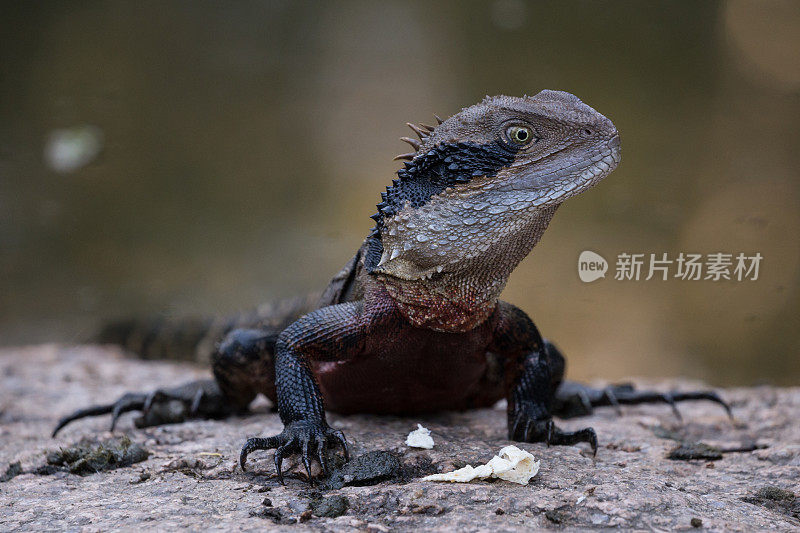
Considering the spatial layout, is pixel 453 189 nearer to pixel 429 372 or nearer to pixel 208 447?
pixel 429 372

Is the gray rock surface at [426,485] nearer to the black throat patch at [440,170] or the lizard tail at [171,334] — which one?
the black throat patch at [440,170]

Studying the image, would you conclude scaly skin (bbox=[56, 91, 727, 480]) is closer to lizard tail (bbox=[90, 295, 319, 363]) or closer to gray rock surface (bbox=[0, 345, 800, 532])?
gray rock surface (bbox=[0, 345, 800, 532])

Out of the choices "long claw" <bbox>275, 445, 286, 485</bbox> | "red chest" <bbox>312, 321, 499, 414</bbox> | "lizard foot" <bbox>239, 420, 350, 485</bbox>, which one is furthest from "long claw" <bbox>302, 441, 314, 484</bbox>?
"red chest" <bbox>312, 321, 499, 414</bbox>

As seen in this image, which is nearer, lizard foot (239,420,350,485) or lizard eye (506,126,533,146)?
lizard foot (239,420,350,485)

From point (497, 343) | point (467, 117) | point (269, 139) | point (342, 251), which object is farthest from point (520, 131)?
point (269, 139)

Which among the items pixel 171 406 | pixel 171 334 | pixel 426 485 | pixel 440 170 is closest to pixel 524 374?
pixel 426 485

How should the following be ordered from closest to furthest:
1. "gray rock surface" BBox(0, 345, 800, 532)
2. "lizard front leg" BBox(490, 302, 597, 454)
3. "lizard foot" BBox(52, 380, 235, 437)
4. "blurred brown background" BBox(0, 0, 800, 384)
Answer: "gray rock surface" BBox(0, 345, 800, 532) → "lizard front leg" BBox(490, 302, 597, 454) → "lizard foot" BBox(52, 380, 235, 437) → "blurred brown background" BBox(0, 0, 800, 384)

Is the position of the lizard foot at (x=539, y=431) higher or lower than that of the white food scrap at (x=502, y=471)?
higher

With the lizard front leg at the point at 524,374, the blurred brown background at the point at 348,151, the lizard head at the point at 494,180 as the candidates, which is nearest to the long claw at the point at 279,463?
the lizard head at the point at 494,180
